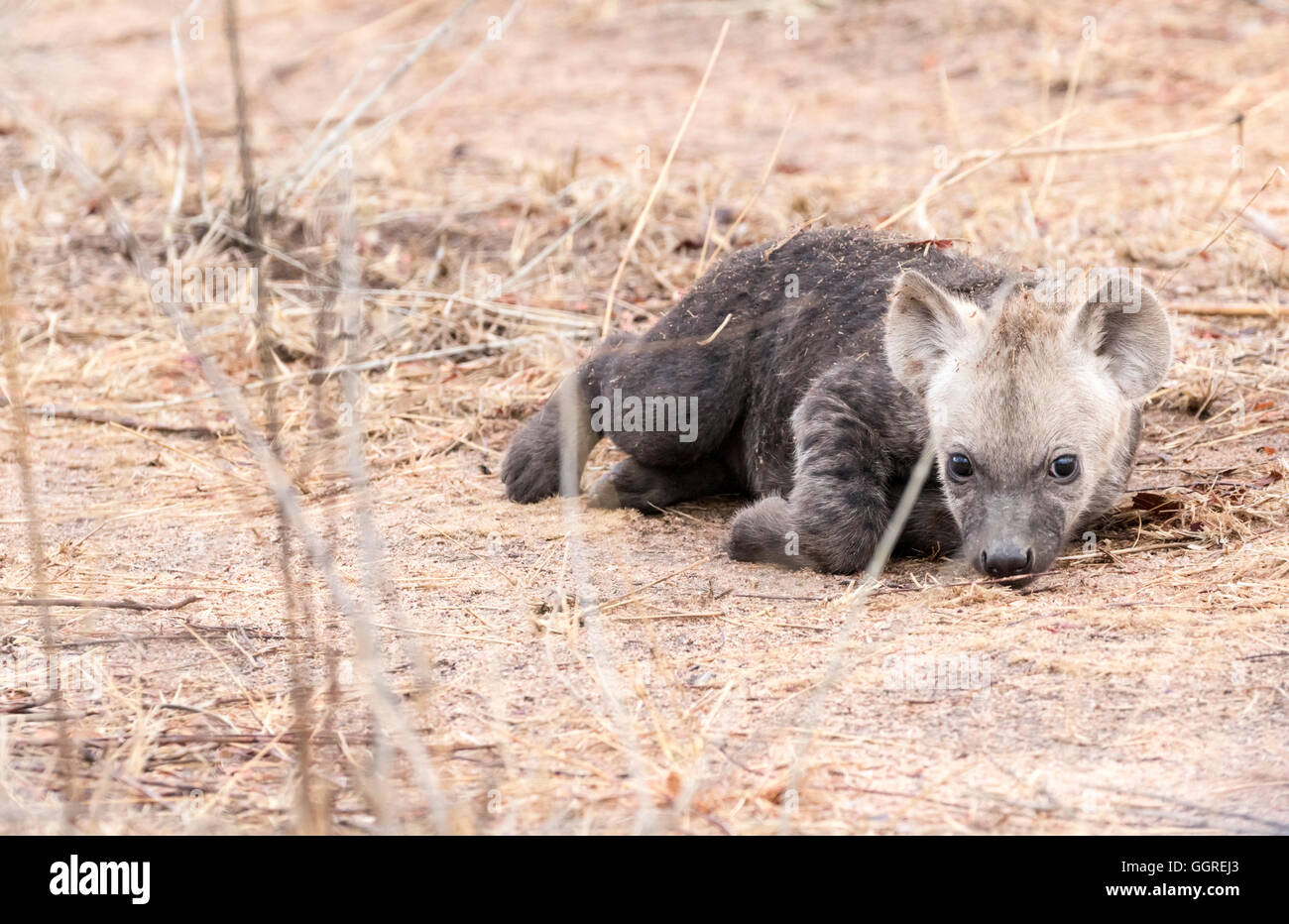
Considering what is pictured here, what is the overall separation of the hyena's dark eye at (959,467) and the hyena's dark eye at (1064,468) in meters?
0.24

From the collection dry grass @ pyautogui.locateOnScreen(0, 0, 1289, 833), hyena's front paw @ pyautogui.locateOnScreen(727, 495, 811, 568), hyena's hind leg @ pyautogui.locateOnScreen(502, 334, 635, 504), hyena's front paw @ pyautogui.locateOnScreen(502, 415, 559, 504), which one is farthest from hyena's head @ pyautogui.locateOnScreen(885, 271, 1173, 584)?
hyena's front paw @ pyautogui.locateOnScreen(502, 415, 559, 504)

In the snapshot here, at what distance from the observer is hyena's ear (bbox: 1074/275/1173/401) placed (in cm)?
428

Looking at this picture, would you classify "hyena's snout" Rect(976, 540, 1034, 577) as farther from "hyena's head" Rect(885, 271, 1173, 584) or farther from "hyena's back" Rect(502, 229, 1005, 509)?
"hyena's back" Rect(502, 229, 1005, 509)

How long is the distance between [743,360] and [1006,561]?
1.59m

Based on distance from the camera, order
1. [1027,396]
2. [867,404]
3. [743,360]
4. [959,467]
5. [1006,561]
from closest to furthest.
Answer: [1006,561], [1027,396], [959,467], [867,404], [743,360]

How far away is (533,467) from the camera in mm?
5461

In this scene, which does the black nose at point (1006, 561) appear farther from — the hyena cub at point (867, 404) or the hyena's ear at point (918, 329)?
the hyena's ear at point (918, 329)

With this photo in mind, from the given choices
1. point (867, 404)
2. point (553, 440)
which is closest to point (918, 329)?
point (867, 404)

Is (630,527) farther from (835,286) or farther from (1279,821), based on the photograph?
(1279,821)

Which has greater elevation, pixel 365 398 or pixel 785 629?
pixel 365 398

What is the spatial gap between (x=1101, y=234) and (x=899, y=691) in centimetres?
508

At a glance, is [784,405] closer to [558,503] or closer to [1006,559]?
[558,503]
